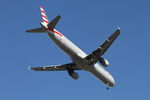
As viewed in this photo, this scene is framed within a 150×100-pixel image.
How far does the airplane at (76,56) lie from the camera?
6844 centimetres

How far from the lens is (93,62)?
7281 centimetres

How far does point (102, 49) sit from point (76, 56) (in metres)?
4.73

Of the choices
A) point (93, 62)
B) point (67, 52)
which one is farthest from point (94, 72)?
point (67, 52)

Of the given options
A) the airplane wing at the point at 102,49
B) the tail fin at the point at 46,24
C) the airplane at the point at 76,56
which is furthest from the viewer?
the airplane at the point at 76,56

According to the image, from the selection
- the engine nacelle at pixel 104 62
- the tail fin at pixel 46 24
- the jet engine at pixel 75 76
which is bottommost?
the tail fin at pixel 46 24

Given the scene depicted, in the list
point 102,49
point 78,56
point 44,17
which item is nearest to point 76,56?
point 78,56

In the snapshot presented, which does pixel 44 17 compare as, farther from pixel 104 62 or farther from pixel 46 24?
pixel 104 62

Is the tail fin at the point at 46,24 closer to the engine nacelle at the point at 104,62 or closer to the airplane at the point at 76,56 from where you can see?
the airplane at the point at 76,56

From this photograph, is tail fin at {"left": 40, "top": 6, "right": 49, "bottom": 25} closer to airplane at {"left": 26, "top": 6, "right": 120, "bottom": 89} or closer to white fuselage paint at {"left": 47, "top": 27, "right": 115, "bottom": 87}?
airplane at {"left": 26, "top": 6, "right": 120, "bottom": 89}

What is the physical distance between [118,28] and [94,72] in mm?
12237

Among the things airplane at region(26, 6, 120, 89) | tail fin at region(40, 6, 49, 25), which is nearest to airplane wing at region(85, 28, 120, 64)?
airplane at region(26, 6, 120, 89)

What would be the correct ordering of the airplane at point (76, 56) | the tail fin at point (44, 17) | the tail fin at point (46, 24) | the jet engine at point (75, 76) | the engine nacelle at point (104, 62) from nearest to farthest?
1. the tail fin at point (46, 24)
2. the airplane at point (76, 56)
3. the tail fin at point (44, 17)
4. the engine nacelle at point (104, 62)
5. the jet engine at point (75, 76)

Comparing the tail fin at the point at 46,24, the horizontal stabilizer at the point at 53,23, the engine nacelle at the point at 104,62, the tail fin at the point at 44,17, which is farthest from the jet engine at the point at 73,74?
the horizontal stabilizer at the point at 53,23

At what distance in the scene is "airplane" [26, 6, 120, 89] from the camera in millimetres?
68438
